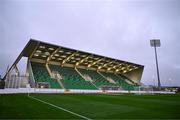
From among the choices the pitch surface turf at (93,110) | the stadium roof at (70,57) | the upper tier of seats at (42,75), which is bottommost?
the pitch surface turf at (93,110)

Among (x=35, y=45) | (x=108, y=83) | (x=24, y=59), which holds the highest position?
(x=35, y=45)

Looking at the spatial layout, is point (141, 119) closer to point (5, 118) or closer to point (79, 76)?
point (5, 118)

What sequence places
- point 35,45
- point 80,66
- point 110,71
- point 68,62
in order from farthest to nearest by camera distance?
1. point 110,71
2. point 80,66
3. point 68,62
4. point 35,45

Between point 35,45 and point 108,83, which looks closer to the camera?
point 35,45

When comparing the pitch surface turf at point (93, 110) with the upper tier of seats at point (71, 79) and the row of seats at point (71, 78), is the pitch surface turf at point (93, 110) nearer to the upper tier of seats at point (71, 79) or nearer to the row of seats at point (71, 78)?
the row of seats at point (71, 78)

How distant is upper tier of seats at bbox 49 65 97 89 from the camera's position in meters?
39.7

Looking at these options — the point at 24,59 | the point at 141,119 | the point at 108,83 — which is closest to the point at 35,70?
the point at 24,59

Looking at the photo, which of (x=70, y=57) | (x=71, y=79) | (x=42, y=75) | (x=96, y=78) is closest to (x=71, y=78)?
(x=71, y=79)

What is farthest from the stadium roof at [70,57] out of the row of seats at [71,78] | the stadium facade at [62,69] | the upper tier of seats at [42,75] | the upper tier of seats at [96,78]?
the upper tier of seats at [42,75]

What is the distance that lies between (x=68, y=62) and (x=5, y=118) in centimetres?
4292

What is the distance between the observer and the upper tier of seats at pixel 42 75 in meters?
36.3

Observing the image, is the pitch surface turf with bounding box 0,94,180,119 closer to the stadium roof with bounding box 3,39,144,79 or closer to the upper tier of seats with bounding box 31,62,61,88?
the stadium roof with bounding box 3,39,144,79

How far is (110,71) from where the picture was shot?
60.8 metres

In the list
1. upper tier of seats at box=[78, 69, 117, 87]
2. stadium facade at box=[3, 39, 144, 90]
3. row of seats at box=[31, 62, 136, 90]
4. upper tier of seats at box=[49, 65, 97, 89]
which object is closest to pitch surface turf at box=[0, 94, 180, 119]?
stadium facade at box=[3, 39, 144, 90]
